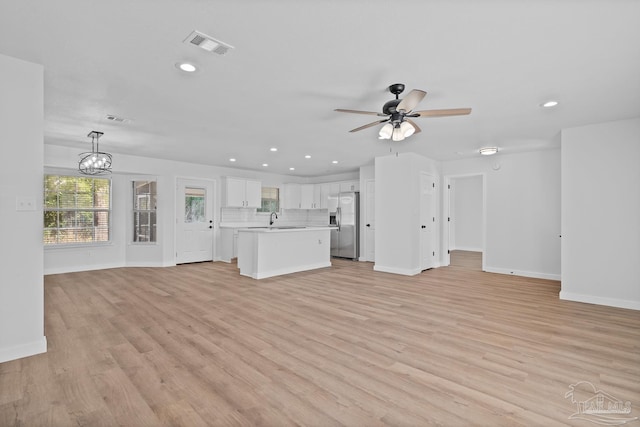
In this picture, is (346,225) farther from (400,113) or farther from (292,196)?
(400,113)

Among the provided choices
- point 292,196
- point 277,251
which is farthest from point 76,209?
point 292,196

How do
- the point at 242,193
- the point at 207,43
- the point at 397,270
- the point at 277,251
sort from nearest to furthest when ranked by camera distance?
the point at 207,43 → the point at 277,251 → the point at 397,270 → the point at 242,193

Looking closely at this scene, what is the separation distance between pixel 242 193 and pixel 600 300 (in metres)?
7.70

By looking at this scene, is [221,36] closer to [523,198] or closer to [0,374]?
[0,374]

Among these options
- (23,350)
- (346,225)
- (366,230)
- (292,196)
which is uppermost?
(292,196)

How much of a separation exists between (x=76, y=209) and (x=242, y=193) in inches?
145

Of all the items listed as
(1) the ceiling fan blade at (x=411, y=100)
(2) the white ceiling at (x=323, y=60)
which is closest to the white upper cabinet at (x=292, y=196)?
(2) the white ceiling at (x=323, y=60)

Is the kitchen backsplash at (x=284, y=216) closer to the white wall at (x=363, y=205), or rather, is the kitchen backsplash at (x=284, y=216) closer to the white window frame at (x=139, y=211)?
the white window frame at (x=139, y=211)

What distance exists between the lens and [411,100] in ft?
8.77

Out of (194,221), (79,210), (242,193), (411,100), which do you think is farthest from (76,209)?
(411,100)

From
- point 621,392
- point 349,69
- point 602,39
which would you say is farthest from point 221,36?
point 621,392

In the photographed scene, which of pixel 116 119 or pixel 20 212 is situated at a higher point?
pixel 116 119
